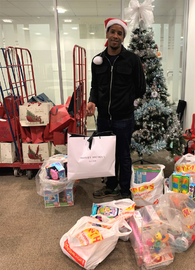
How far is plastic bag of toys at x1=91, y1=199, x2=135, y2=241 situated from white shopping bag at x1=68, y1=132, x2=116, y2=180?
11.5 inches

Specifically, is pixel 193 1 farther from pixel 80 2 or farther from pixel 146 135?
pixel 146 135

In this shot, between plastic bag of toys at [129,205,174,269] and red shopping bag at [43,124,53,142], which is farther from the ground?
red shopping bag at [43,124,53,142]

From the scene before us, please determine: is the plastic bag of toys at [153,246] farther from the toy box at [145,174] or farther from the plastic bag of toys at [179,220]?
the toy box at [145,174]

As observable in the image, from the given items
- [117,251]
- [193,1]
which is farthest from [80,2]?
[117,251]

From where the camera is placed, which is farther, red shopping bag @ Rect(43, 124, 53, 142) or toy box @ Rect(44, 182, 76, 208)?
red shopping bag @ Rect(43, 124, 53, 142)

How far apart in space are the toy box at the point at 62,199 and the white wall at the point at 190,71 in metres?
2.40

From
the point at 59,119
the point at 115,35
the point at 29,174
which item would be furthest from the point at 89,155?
the point at 29,174

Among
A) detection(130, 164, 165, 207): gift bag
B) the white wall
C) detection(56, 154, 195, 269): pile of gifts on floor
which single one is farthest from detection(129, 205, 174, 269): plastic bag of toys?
the white wall

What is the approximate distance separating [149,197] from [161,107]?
101 centimetres

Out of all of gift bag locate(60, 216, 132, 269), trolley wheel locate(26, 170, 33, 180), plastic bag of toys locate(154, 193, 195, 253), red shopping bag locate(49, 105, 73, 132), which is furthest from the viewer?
trolley wheel locate(26, 170, 33, 180)

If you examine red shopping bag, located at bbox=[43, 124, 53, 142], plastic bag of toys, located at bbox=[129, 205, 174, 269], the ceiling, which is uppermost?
the ceiling

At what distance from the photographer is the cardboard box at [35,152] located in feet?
8.57

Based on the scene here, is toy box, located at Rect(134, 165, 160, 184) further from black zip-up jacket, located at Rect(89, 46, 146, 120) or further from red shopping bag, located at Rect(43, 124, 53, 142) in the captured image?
red shopping bag, located at Rect(43, 124, 53, 142)

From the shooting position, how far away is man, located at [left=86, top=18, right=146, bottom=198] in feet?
6.03
